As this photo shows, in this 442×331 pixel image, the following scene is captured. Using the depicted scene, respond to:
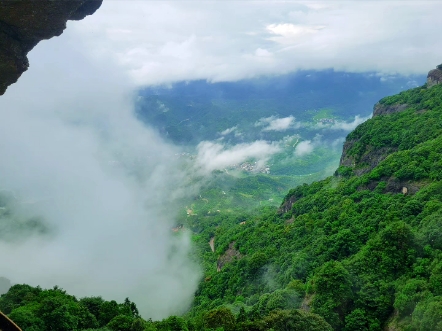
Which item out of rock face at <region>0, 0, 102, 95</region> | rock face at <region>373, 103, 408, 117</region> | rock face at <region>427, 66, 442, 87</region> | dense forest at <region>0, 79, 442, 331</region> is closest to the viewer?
rock face at <region>0, 0, 102, 95</region>

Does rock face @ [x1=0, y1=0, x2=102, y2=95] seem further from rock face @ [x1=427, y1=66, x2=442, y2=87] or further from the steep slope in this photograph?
rock face @ [x1=427, y1=66, x2=442, y2=87]

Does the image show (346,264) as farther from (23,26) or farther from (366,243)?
(23,26)

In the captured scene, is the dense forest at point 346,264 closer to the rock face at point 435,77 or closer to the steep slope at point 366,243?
the steep slope at point 366,243

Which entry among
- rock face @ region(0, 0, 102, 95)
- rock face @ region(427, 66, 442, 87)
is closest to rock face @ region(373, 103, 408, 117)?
rock face @ region(427, 66, 442, 87)

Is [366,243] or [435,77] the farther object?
[435,77]

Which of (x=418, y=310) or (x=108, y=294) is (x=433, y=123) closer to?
(x=418, y=310)

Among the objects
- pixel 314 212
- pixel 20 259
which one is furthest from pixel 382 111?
pixel 20 259

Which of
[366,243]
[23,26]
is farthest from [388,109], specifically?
[23,26]
